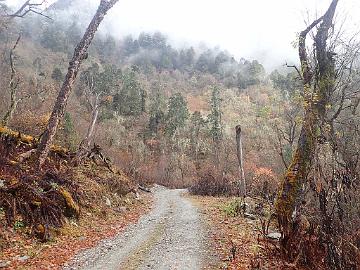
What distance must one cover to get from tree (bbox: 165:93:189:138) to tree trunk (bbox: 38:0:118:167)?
40.3 m

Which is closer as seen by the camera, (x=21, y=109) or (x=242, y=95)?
(x=21, y=109)

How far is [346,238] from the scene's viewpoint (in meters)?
5.00

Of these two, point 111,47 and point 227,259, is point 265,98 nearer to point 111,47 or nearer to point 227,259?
point 111,47

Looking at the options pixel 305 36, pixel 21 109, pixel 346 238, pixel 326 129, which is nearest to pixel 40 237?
pixel 346 238

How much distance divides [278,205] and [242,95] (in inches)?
2808

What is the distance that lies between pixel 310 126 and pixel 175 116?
46.5 metres

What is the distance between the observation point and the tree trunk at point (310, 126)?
8445 millimetres

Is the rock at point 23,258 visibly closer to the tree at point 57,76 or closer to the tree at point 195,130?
the tree at point 195,130

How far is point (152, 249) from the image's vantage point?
8.73 m

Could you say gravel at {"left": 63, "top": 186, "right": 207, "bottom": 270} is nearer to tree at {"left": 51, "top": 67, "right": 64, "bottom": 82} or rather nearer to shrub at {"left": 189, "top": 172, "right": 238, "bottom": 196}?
shrub at {"left": 189, "top": 172, "right": 238, "bottom": 196}

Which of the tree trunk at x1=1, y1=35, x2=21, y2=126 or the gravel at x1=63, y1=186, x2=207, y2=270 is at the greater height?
the tree trunk at x1=1, y1=35, x2=21, y2=126

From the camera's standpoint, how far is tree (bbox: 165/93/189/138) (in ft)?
175

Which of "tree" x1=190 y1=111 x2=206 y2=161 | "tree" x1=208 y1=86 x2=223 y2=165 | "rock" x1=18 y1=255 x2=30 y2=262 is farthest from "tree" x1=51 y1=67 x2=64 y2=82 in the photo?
"rock" x1=18 y1=255 x2=30 y2=262

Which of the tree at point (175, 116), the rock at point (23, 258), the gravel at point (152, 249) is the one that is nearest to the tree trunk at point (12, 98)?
the gravel at point (152, 249)
